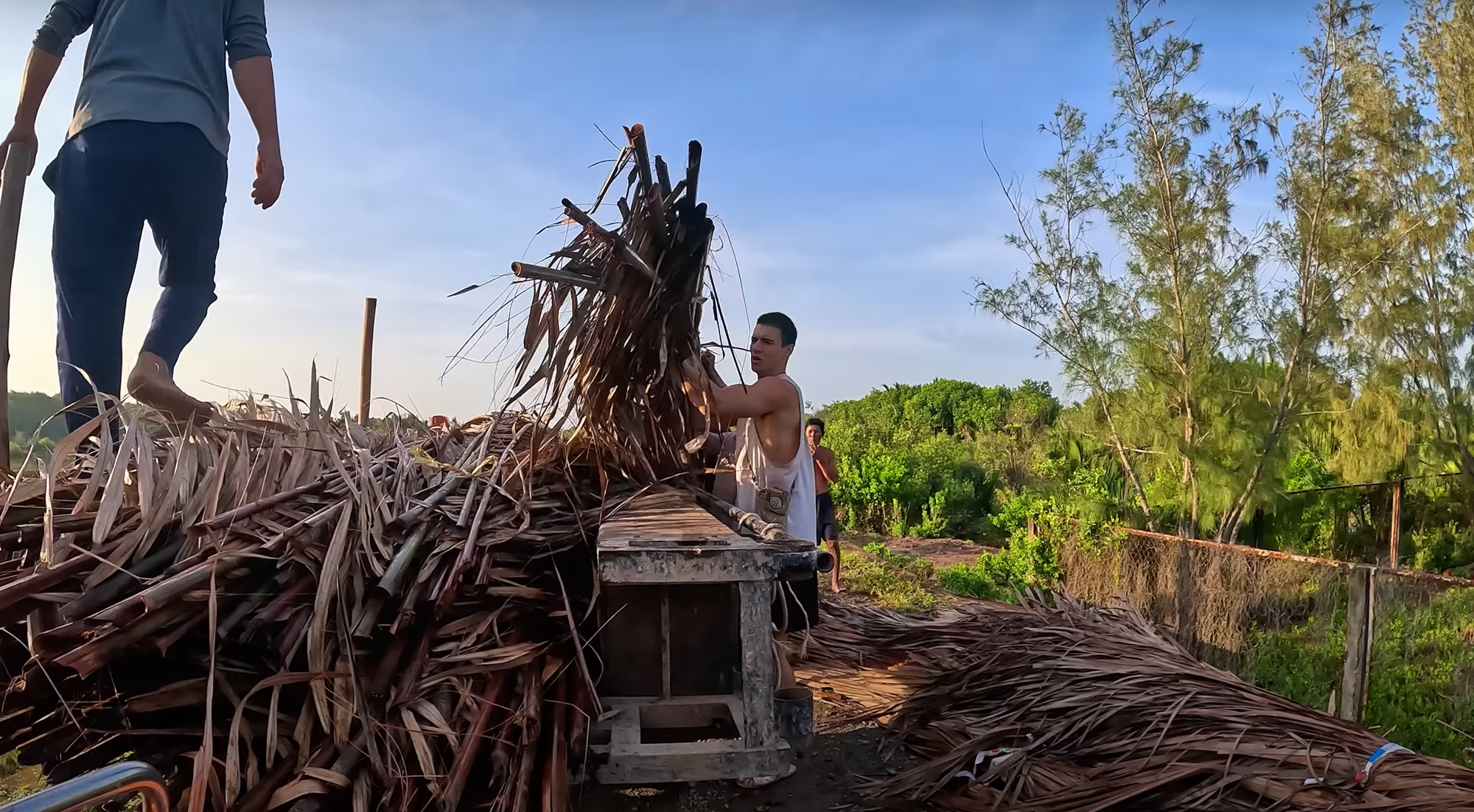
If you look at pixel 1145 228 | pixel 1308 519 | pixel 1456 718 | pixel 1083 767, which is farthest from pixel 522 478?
pixel 1308 519

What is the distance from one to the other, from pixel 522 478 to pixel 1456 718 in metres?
6.24

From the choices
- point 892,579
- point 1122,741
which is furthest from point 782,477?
point 892,579

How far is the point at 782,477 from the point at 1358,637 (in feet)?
12.4

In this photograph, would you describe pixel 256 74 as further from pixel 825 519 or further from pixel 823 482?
pixel 825 519

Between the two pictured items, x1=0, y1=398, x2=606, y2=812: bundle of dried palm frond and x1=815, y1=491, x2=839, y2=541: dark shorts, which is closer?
x1=0, y1=398, x2=606, y2=812: bundle of dried palm frond

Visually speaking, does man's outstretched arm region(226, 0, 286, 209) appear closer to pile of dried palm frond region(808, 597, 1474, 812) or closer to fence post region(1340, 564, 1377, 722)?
pile of dried palm frond region(808, 597, 1474, 812)

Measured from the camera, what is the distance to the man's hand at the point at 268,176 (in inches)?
131

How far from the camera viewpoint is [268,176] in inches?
132

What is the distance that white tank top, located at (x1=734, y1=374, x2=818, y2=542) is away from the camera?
3639mm

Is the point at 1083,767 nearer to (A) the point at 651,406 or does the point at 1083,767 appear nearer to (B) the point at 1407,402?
(A) the point at 651,406

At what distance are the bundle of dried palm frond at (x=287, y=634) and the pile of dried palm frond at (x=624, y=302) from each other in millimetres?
525

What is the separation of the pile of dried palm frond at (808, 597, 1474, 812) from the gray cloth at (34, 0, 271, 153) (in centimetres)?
349

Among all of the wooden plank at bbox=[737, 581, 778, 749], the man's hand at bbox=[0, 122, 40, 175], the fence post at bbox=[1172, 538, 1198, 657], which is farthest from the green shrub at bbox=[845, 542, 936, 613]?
the man's hand at bbox=[0, 122, 40, 175]

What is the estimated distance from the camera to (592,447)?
10.0 feet
